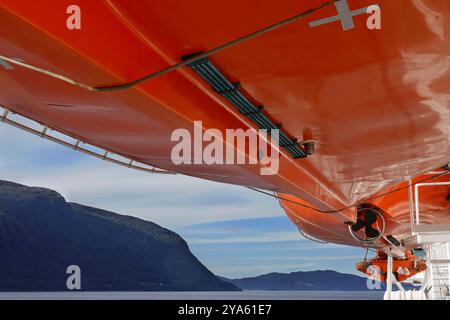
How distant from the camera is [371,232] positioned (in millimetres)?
7840

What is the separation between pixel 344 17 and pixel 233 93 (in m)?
0.89

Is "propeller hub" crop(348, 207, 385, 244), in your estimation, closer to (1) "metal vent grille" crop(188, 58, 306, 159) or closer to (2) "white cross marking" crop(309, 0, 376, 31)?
(1) "metal vent grille" crop(188, 58, 306, 159)

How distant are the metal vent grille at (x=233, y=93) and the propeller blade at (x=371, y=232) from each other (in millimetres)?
4490

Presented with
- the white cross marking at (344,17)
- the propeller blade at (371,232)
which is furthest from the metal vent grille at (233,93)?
the propeller blade at (371,232)

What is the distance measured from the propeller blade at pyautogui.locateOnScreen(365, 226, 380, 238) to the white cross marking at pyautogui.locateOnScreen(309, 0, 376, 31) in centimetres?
606

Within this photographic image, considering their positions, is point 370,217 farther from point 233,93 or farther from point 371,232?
point 233,93

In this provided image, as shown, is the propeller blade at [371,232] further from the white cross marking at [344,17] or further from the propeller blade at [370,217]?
the white cross marking at [344,17]

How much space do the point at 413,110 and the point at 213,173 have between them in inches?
75.5

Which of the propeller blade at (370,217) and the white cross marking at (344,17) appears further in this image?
the propeller blade at (370,217)

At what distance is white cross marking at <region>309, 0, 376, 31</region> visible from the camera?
191 cm

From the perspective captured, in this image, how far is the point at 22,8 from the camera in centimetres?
154

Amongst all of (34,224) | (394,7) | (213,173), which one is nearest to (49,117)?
(213,173)

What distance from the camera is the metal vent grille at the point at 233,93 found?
241 cm
